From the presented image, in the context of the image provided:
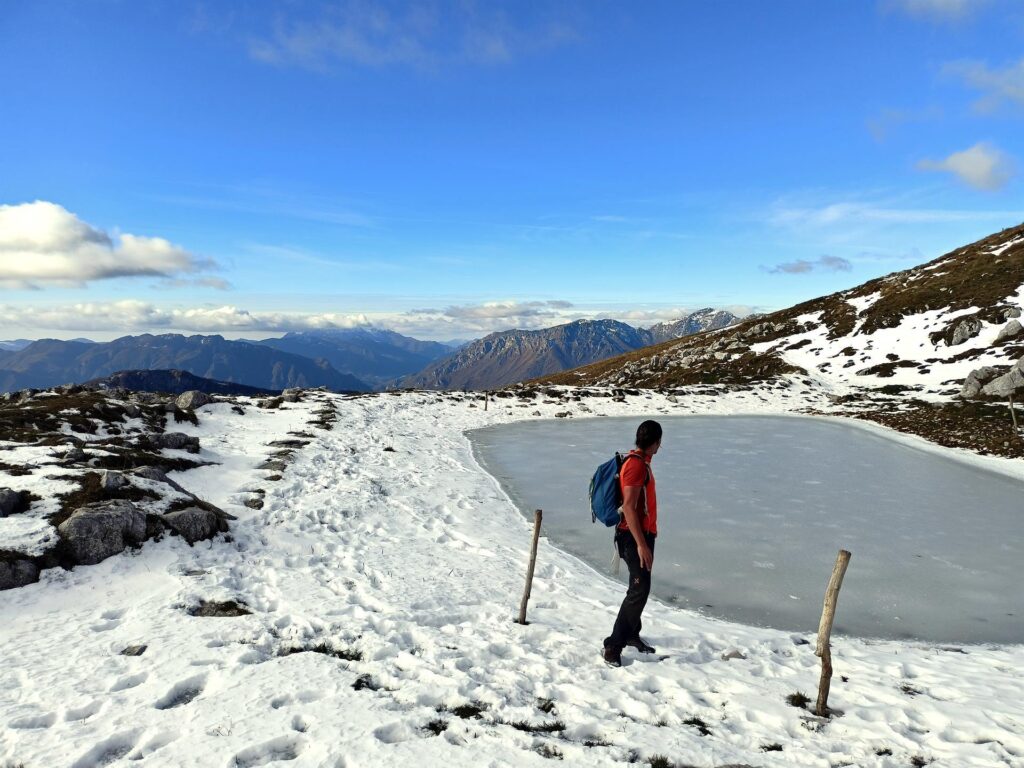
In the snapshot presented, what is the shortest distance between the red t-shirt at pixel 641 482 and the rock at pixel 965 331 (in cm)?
6861

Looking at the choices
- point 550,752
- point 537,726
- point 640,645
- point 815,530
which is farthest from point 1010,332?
point 550,752

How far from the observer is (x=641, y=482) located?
7.37m

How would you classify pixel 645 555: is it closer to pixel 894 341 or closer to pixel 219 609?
pixel 219 609

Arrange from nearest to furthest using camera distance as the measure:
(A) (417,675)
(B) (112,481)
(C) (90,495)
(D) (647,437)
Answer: (A) (417,675)
(D) (647,437)
(C) (90,495)
(B) (112,481)

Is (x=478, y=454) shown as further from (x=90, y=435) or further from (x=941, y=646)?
(x=941, y=646)

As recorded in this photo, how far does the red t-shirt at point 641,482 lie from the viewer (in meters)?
7.34

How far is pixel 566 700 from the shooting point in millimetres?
6820

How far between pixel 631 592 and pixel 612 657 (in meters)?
1.10

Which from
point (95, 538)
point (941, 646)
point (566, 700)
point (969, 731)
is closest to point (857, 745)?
point (969, 731)

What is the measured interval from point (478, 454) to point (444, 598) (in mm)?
16545

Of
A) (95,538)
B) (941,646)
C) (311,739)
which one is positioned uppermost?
(95,538)

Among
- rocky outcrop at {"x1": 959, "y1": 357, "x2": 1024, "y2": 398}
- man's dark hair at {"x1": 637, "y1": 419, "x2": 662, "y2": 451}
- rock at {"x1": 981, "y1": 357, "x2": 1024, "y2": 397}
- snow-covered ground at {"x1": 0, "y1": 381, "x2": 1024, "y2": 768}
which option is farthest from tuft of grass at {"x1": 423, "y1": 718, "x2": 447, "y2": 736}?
rock at {"x1": 981, "y1": 357, "x2": 1024, "y2": 397}

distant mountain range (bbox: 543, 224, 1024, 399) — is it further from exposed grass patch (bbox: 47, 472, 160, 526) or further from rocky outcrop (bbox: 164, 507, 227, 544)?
exposed grass patch (bbox: 47, 472, 160, 526)

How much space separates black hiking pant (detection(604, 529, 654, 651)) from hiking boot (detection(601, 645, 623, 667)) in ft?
0.13
